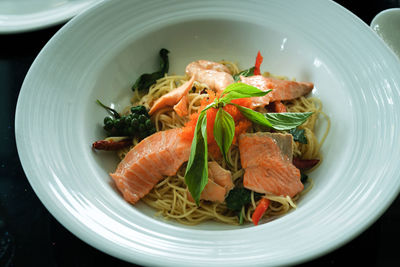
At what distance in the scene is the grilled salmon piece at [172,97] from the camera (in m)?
3.57

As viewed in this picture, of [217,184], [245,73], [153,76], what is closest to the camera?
[217,184]

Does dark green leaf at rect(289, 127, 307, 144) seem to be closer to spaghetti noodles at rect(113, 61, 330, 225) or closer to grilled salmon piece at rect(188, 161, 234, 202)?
spaghetti noodles at rect(113, 61, 330, 225)

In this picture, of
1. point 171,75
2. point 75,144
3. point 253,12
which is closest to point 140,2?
point 171,75

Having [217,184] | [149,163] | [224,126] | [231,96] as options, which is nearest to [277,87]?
[231,96]

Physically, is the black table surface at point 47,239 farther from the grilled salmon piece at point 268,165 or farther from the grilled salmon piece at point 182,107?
the grilled salmon piece at point 182,107

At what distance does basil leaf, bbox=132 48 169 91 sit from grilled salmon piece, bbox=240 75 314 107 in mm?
836

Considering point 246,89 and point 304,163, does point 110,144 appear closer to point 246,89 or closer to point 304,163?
point 246,89

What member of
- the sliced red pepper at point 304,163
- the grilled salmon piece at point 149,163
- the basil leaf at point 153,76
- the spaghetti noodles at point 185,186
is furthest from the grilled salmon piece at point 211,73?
the sliced red pepper at point 304,163

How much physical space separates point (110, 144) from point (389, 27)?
107 inches

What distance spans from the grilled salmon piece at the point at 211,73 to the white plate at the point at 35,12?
1.34m

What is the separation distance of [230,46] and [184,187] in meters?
1.61

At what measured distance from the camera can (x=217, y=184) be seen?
10.1 ft

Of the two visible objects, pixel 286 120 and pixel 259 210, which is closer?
pixel 259 210

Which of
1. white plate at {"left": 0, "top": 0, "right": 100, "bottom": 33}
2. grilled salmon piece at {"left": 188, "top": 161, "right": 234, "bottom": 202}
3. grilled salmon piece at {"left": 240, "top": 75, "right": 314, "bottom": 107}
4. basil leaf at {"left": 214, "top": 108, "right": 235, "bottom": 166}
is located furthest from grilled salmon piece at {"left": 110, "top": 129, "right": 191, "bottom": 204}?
white plate at {"left": 0, "top": 0, "right": 100, "bottom": 33}
